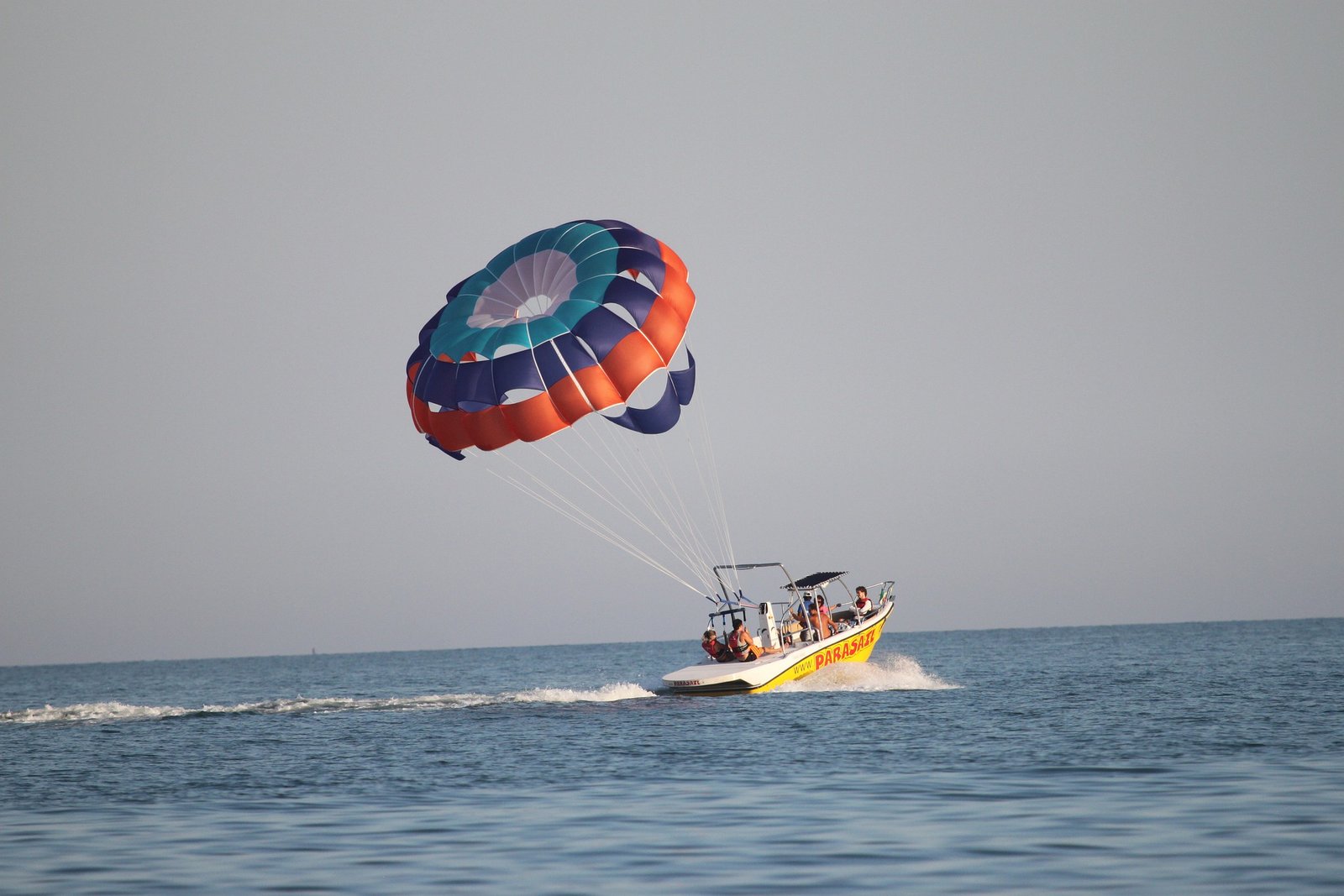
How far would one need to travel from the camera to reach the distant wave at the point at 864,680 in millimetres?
24828

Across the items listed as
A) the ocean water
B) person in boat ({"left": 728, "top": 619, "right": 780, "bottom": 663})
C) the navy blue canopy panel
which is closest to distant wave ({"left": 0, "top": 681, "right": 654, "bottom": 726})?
the ocean water

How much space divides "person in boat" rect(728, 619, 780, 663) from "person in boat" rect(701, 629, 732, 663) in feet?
0.40

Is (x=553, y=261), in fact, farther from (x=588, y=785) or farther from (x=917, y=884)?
(x=917, y=884)

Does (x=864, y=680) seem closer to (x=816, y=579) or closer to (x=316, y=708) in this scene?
(x=816, y=579)

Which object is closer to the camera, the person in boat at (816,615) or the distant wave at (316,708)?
the person in boat at (816,615)

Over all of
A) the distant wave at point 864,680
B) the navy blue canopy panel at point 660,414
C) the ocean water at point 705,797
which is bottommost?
the ocean water at point 705,797

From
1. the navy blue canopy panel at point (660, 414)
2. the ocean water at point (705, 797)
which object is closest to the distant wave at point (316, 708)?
the ocean water at point (705, 797)

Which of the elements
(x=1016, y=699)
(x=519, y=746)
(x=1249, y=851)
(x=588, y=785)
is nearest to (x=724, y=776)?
(x=588, y=785)

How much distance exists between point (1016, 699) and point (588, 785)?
1289 centimetres

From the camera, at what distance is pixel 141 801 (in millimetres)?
13828

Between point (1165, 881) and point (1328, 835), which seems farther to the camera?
point (1328, 835)

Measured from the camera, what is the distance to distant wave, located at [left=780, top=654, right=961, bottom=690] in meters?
24.8

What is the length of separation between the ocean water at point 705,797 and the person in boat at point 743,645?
0.83 metres

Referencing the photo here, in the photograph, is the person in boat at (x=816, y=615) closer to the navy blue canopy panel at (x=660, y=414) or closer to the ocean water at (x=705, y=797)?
the ocean water at (x=705, y=797)
